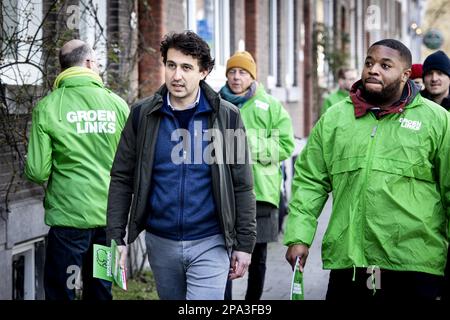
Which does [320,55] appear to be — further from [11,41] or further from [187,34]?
[187,34]

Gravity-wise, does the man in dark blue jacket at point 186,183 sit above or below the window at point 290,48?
below

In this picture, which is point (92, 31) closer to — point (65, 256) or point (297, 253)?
point (65, 256)

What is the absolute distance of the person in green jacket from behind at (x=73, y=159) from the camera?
20.4ft

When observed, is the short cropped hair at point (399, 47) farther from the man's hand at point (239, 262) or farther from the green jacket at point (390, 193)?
the man's hand at point (239, 262)

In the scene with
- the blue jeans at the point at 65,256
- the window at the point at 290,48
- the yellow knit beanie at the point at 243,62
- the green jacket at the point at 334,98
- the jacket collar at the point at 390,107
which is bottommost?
the blue jeans at the point at 65,256

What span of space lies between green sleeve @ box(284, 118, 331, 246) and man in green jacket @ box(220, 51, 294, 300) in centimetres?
235

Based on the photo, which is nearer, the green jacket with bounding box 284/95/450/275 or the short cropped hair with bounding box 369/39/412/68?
the green jacket with bounding box 284/95/450/275

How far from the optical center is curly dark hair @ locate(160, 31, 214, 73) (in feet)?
16.7

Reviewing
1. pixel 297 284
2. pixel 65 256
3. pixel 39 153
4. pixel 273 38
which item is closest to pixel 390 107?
pixel 297 284

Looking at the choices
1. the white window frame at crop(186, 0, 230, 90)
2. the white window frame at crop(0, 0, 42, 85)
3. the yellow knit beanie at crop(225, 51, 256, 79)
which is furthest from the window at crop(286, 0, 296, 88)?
the white window frame at crop(0, 0, 42, 85)

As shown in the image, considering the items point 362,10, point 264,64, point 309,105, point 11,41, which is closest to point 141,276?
point 11,41

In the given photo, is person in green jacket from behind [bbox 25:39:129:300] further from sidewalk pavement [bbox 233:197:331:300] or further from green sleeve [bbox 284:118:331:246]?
sidewalk pavement [bbox 233:197:331:300]

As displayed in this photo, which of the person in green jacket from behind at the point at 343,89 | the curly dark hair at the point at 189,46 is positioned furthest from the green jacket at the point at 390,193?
the person in green jacket from behind at the point at 343,89

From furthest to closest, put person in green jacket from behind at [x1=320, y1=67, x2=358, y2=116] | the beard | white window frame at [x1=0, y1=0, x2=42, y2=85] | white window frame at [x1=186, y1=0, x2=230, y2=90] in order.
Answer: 1. person in green jacket from behind at [x1=320, y1=67, x2=358, y2=116]
2. white window frame at [x1=186, y1=0, x2=230, y2=90]
3. white window frame at [x1=0, y1=0, x2=42, y2=85]
4. the beard
